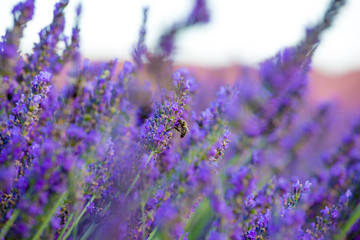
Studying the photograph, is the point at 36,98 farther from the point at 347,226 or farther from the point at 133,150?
the point at 347,226

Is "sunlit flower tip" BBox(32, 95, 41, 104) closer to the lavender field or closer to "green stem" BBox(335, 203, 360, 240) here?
the lavender field

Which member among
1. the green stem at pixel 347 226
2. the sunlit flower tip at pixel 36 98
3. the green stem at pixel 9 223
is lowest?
the green stem at pixel 9 223

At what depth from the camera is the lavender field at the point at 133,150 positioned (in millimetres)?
956

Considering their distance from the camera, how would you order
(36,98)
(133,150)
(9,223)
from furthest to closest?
1. (133,150)
2. (36,98)
3. (9,223)

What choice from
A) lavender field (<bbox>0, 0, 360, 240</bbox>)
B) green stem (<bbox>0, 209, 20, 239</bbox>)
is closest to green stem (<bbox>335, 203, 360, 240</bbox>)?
lavender field (<bbox>0, 0, 360, 240</bbox>)

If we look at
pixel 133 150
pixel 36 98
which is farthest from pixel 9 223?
pixel 133 150

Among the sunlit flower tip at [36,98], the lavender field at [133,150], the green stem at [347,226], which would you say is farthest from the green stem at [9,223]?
the green stem at [347,226]

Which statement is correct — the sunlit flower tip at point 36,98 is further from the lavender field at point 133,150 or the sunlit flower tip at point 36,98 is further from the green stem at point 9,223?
the green stem at point 9,223

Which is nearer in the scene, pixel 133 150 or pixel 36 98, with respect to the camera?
pixel 36 98

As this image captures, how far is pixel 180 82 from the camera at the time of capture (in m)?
1.42

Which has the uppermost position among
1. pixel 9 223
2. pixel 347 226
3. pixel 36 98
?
pixel 347 226

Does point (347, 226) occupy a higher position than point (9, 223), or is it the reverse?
point (347, 226)

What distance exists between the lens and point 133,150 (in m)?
1.59

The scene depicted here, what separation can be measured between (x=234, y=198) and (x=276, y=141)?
5.95 ft
